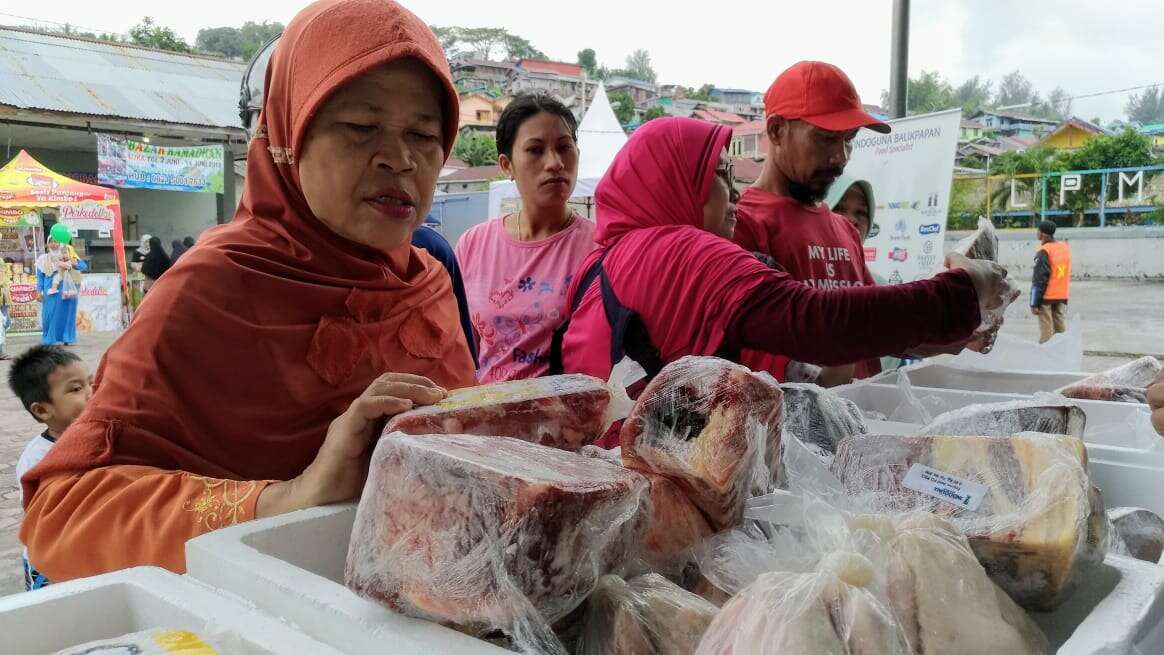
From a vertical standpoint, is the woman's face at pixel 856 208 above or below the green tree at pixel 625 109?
below

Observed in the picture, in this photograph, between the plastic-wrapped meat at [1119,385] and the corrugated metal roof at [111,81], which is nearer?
the plastic-wrapped meat at [1119,385]

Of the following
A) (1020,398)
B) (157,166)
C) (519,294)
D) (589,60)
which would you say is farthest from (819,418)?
→ (589,60)

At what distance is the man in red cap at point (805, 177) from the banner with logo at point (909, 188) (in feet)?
9.27

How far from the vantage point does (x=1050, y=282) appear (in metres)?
11.3

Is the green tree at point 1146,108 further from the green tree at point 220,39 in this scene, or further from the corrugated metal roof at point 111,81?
the green tree at point 220,39

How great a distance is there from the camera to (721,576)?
87cm

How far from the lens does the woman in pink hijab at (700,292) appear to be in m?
1.80

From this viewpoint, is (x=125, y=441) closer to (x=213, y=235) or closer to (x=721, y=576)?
(x=213, y=235)

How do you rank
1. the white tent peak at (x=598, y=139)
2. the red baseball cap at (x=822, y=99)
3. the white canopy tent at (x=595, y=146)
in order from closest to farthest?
1. the red baseball cap at (x=822, y=99)
2. the white canopy tent at (x=595, y=146)
3. the white tent peak at (x=598, y=139)

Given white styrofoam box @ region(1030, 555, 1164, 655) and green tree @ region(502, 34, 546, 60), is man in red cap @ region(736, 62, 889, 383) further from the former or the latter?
green tree @ region(502, 34, 546, 60)

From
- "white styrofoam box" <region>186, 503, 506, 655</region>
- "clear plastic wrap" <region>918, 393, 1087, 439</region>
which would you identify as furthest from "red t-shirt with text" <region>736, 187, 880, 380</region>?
"white styrofoam box" <region>186, 503, 506, 655</region>

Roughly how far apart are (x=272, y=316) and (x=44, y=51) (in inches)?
723

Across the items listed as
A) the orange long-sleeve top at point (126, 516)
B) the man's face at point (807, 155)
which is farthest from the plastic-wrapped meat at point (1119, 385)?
the orange long-sleeve top at point (126, 516)

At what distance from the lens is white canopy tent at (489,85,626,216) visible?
10.9 metres
